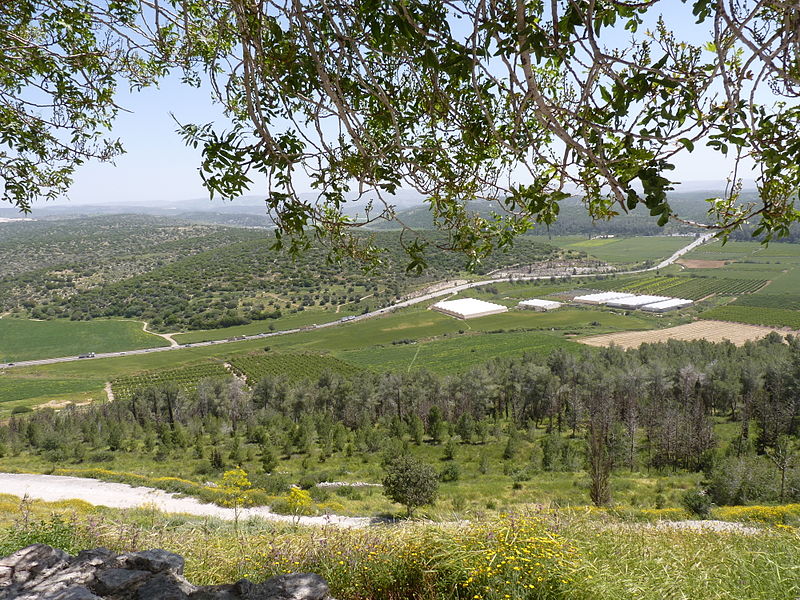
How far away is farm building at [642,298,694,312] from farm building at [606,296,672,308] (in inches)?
49.6

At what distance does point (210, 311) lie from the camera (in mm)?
97062

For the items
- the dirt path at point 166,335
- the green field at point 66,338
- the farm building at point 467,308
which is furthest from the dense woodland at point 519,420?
the farm building at point 467,308

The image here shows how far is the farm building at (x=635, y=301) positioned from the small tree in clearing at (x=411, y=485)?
79.9 m

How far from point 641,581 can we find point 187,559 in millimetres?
3801

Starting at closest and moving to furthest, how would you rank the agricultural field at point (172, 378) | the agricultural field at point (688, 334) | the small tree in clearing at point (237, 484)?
1. the small tree in clearing at point (237, 484)
2. the agricultural field at point (172, 378)
3. the agricultural field at point (688, 334)

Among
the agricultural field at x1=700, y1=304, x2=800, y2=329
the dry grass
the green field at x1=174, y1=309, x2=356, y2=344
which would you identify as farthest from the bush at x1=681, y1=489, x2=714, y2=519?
the dry grass

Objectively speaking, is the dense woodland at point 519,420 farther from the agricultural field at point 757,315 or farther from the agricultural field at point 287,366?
the agricultural field at point 757,315

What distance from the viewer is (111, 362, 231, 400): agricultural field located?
5503cm

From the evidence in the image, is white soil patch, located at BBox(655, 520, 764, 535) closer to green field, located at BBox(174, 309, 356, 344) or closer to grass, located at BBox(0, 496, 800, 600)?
grass, located at BBox(0, 496, 800, 600)

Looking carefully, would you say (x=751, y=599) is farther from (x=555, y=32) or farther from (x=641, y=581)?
(x=555, y=32)

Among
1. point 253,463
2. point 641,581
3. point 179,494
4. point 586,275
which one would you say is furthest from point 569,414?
point 586,275

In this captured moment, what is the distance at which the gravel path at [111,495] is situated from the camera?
49.5 ft

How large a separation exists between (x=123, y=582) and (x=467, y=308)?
90329mm

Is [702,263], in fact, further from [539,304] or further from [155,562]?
[155,562]
